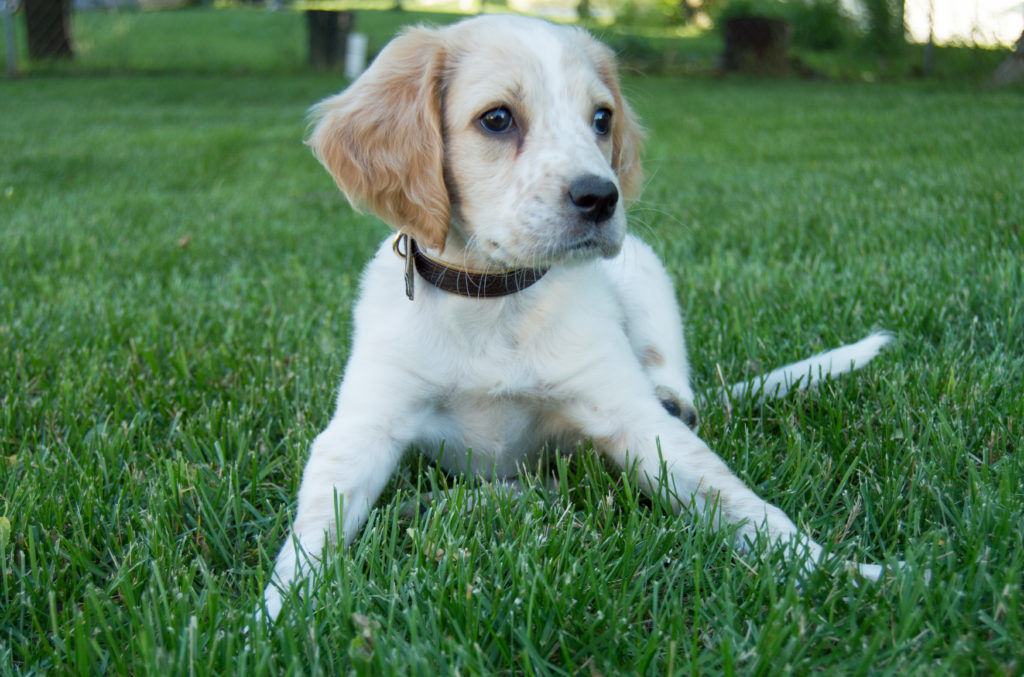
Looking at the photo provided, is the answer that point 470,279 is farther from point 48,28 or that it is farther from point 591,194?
point 48,28

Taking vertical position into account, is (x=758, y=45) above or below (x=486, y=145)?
below

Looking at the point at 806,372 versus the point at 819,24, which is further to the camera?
the point at 819,24

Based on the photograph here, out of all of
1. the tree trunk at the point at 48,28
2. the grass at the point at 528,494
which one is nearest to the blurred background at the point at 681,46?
the tree trunk at the point at 48,28

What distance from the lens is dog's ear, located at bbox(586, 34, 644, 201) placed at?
8.75 ft

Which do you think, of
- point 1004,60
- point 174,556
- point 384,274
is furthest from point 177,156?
point 1004,60

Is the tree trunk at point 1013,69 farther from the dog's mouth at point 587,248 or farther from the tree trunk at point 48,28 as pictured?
the tree trunk at point 48,28

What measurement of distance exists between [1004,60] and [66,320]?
14670 millimetres

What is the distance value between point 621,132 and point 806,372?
2.92ft

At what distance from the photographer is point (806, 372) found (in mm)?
2611

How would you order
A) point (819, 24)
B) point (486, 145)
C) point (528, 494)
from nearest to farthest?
point (528, 494), point (486, 145), point (819, 24)

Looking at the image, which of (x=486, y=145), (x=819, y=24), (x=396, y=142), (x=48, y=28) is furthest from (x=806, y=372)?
(x=819, y=24)

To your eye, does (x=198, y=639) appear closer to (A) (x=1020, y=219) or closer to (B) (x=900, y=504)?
(B) (x=900, y=504)

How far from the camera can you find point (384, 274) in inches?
99.2

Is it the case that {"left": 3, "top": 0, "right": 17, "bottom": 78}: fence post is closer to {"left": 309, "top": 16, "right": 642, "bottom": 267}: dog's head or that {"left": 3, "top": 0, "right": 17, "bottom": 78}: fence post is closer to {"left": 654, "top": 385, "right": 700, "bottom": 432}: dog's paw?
{"left": 309, "top": 16, "right": 642, "bottom": 267}: dog's head
